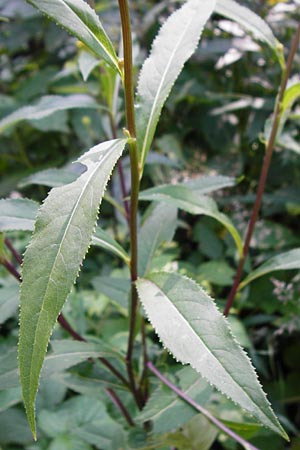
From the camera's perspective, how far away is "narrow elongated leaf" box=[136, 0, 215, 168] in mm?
725

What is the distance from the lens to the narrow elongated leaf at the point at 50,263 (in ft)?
1.67

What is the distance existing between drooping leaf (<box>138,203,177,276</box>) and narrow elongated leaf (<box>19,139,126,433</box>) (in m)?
0.44

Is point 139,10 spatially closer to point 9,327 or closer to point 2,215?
point 9,327

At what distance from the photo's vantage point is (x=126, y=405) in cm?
112

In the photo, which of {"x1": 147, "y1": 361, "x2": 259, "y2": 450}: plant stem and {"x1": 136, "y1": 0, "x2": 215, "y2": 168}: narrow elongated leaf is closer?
{"x1": 136, "y1": 0, "x2": 215, "y2": 168}: narrow elongated leaf

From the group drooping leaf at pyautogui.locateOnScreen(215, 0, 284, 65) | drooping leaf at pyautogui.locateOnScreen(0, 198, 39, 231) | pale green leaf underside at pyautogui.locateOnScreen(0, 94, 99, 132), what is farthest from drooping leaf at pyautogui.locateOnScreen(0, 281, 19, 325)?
drooping leaf at pyautogui.locateOnScreen(215, 0, 284, 65)

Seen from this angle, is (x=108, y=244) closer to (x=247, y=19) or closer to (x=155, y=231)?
(x=155, y=231)

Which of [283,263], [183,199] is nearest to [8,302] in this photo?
[183,199]

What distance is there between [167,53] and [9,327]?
103 centimetres

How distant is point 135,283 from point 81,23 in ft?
1.13

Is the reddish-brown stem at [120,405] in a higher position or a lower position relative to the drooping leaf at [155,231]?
lower

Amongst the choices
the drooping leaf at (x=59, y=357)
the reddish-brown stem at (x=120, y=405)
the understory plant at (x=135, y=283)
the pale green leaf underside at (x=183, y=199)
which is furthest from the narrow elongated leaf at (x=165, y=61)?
the reddish-brown stem at (x=120, y=405)

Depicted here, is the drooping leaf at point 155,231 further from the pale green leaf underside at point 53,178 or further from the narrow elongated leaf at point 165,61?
the narrow elongated leaf at point 165,61

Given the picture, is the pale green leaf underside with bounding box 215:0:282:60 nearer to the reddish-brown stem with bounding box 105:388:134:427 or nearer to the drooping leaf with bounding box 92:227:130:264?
the drooping leaf with bounding box 92:227:130:264
